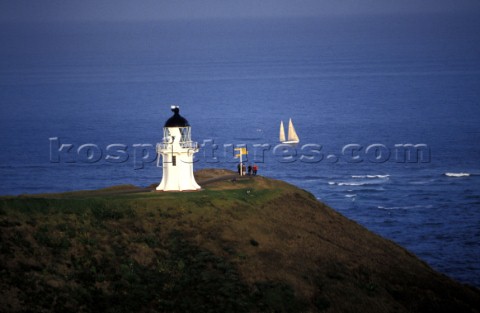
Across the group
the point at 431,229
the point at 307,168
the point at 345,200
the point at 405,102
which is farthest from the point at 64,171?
the point at 405,102

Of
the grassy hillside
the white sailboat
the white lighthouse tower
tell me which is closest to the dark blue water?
the white sailboat

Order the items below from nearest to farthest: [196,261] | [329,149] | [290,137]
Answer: [196,261], [329,149], [290,137]

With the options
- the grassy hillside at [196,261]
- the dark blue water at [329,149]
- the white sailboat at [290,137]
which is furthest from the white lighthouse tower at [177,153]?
the white sailboat at [290,137]

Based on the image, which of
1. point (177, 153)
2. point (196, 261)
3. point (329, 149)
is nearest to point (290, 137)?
point (329, 149)

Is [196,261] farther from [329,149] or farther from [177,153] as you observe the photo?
[329,149]

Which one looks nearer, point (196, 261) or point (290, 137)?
point (196, 261)

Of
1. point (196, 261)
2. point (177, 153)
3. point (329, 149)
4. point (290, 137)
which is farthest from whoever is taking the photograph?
point (290, 137)
